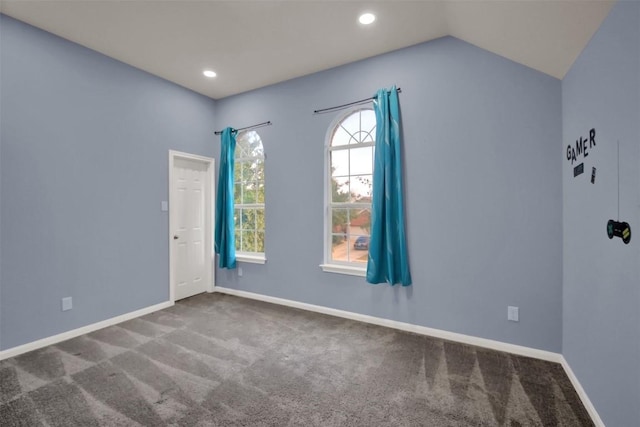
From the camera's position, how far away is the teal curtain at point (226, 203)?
13.7ft

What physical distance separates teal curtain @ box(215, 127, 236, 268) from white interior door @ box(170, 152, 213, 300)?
285mm

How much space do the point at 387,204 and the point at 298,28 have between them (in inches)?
73.6

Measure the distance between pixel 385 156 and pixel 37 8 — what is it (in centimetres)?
327

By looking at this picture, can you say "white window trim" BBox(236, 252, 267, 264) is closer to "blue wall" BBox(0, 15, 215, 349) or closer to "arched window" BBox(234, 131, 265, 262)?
"arched window" BBox(234, 131, 265, 262)

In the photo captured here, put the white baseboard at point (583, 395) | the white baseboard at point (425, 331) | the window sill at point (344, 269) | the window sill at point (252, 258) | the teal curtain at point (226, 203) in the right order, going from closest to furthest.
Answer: the white baseboard at point (583, 395)
the white baseboard at point (425, 331)
the window sill at point (344, 269)
the window sill at point (252, 258)
the teal curtain at point (226, 203)

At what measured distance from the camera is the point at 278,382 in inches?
84.6

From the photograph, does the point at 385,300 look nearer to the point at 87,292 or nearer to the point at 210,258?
the point at 210,258

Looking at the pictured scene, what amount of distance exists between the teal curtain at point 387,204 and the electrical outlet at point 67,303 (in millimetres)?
3009

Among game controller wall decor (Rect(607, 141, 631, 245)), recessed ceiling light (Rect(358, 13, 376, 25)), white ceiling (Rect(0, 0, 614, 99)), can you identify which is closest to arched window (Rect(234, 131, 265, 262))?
white ceiling (Rect(0, 0, 614, 99))

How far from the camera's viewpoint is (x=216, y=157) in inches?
175

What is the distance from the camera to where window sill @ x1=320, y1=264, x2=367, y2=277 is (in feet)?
10.8

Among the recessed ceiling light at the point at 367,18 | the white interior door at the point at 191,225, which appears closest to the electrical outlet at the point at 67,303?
the white interior door at the point at 191,225

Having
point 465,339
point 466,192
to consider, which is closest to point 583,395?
point 465,339

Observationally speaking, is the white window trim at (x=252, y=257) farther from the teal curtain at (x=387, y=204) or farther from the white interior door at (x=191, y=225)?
the teal curtain at (x=387, y=204)
